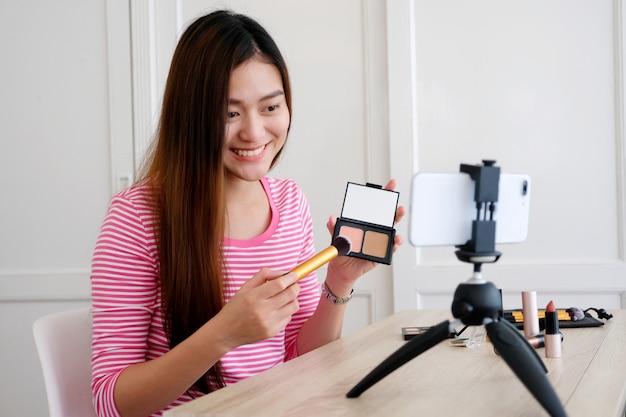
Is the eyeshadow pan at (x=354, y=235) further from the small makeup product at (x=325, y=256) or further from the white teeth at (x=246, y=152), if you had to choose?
the white teeth at (x=246, y=152)

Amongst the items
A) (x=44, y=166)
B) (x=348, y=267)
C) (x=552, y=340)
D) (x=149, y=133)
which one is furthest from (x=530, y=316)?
(x=44, y=166)

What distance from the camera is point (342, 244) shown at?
112 centimetres

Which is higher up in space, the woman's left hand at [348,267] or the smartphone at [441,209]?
the smartphone at [441,209]

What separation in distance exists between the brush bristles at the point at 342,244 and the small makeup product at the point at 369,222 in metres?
0.01

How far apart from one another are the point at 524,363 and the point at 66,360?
737 millimetres

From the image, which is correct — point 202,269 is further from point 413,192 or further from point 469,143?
point 469,143

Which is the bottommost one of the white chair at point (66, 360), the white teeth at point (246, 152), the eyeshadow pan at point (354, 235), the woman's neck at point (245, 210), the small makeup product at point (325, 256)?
the white chair at point (66, 360)

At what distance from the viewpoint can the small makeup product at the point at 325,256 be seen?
1.04 metres

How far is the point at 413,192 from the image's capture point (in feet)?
3.05

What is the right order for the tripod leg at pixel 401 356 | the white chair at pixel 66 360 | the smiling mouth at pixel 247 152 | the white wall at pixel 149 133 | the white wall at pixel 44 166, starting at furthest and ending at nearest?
the white wall at pixel 44 166 → the white wall at pixel 149 133 → the smiling mouth at pixel 247 152 → the white chair at pixel 66 360 → the tripod leg at pixel 401 356

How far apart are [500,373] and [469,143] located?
68.8 inches

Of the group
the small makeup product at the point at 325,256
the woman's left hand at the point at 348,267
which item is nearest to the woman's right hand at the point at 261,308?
the small makeup product at the point at 325,256

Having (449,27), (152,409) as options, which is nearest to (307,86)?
(449,27)

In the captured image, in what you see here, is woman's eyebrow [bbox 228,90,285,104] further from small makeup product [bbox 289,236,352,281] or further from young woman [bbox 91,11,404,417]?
small makeup product [bbox 289,236,352,281]
